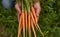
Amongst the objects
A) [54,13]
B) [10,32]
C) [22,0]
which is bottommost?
[10,32]

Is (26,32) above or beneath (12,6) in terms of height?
beneath

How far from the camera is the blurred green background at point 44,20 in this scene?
6.68 feet

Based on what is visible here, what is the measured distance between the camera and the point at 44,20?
2092 millimetres

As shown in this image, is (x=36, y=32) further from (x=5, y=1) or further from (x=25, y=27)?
(x=5, y=1)

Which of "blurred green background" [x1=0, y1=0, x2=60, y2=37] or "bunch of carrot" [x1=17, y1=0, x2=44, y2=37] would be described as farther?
"blurred green background" [x1=0, y1=0, x2=60, y2=37]

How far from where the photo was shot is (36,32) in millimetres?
1983

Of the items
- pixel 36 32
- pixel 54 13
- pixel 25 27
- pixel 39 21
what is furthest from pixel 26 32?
pixel 54 13

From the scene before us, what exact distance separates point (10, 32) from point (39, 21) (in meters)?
0.31

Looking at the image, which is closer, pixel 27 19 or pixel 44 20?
pixel 27 19

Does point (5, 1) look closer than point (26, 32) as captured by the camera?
No

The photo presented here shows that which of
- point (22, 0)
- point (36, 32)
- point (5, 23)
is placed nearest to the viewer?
point (22, 0)

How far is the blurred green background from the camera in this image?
6.68ft

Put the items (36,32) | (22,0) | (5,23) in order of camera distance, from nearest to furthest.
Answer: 1. (22,0)
2. (36,32)
3. (5,23)

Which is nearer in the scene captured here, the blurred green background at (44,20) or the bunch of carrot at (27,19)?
the bunch of carrot at (27,19)
